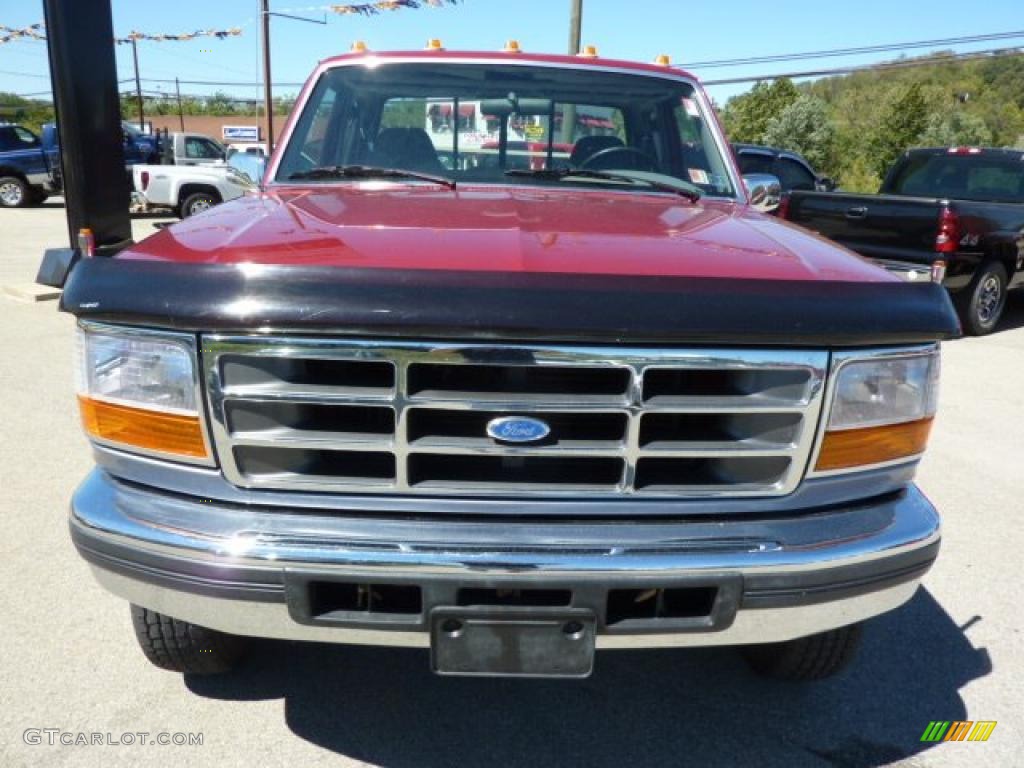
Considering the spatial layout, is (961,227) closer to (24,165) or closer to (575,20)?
(575,20)

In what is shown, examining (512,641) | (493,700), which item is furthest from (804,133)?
(512,641)

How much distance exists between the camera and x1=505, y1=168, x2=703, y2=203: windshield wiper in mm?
2969

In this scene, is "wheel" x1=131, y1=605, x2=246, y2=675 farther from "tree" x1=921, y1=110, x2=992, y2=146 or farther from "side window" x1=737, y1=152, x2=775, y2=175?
"tree" x1=921, y1=110, x2=992, y2=146

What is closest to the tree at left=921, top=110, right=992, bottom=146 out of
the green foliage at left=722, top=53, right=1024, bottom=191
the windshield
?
the green foliage at left=722, top=53, right=1024, bottom=191

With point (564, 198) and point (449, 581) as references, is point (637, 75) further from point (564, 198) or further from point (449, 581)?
point (449, 581)

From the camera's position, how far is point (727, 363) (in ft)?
5.74

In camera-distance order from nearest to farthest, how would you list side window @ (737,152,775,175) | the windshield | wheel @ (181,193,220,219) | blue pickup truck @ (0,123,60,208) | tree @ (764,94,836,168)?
the windshield → side window @ (737,152,775,175) → wheel @ (181,193,220,219) → blue pickup truck @ (0,123,60,208) → tree @ (764,94,836,168)

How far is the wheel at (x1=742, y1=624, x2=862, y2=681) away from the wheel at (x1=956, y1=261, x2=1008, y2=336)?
273 inches

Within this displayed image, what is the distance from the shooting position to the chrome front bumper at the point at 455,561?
1715 millimetres

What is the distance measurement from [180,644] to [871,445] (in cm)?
189

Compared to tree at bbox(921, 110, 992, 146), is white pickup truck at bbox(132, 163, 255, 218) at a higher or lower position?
lower

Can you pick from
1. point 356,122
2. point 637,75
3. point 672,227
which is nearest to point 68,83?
point 356,122

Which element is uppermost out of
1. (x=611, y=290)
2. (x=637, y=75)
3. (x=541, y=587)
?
(x=637, y=75)

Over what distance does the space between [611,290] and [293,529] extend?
0.84 m
